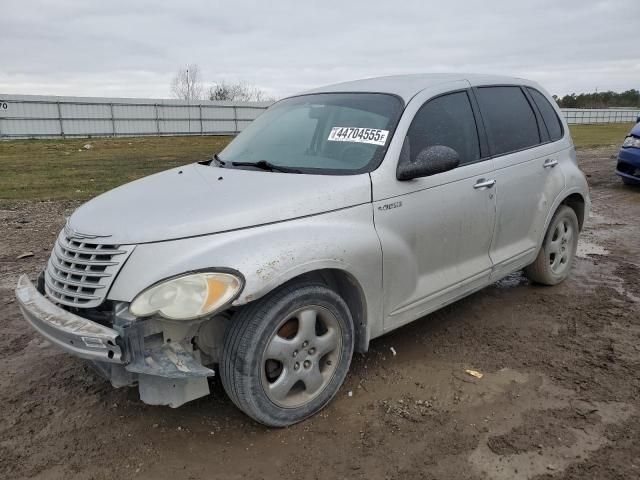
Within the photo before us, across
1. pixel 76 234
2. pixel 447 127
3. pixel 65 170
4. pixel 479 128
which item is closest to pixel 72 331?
pixel 76 234

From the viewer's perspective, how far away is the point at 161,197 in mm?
3084

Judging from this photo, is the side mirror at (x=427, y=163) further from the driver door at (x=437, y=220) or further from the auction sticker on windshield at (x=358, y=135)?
the auction sticker on windshield at (x=358, y=135)

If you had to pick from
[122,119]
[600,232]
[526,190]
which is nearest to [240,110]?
[122,119]

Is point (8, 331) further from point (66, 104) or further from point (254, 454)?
point (66, 104)

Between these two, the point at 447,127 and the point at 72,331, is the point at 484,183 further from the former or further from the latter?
the point at 72,331

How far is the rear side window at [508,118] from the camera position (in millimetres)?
4136

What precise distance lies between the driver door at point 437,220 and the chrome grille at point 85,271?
1.44m

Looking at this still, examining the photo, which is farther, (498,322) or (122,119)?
(122,119)

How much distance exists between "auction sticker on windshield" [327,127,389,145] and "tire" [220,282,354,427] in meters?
1.02

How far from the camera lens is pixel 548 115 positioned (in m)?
4.86

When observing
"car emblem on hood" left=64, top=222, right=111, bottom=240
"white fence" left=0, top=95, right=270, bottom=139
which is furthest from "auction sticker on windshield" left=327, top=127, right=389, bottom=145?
"white fence" left=0, top=95, right=270, bottom=139

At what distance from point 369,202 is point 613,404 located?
5.96 ft

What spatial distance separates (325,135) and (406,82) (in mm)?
735

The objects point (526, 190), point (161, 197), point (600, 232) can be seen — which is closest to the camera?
point (161, 197)
